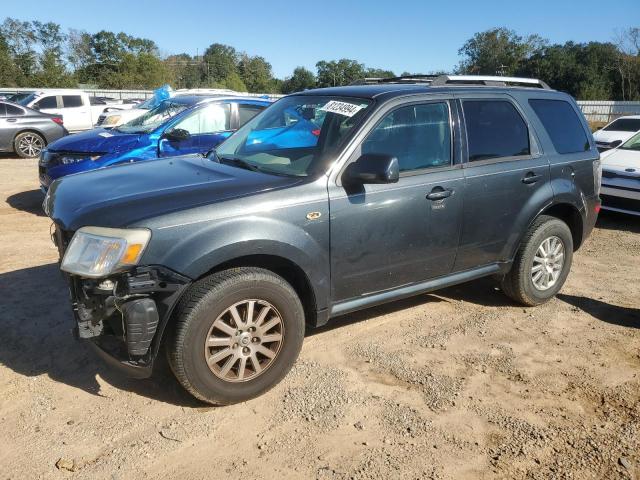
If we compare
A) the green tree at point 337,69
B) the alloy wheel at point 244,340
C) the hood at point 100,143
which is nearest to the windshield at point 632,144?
the hood at point 100,143

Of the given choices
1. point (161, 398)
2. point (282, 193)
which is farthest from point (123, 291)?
point (282, 193)

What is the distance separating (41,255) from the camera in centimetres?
585

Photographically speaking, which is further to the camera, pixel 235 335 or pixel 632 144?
pixel 632 144

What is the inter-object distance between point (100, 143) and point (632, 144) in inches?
330

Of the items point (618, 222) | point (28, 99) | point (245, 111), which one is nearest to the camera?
point (245, 111)

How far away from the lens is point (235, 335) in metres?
3.15

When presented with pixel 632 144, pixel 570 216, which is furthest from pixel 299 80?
pixel 570 216

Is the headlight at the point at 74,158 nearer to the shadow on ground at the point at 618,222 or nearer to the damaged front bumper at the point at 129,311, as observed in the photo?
the damaged front bumper at the point at 129,311

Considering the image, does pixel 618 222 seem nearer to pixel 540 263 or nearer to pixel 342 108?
pixel 540 263

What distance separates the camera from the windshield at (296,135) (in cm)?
364

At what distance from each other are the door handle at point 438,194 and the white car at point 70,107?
1671cm

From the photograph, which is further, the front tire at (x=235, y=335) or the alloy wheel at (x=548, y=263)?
the alloy wheel at (x=548, y=263)

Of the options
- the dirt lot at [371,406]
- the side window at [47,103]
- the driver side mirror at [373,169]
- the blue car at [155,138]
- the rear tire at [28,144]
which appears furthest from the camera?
the side window at [47,103]

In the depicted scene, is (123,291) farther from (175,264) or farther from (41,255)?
(41,255)
